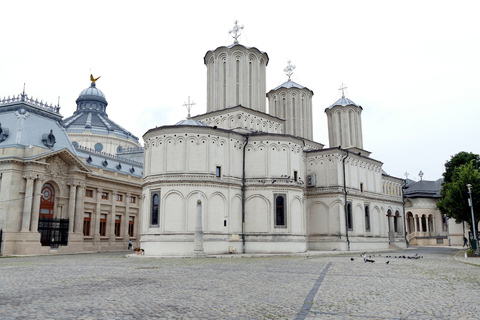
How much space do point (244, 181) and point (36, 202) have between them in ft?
65.4

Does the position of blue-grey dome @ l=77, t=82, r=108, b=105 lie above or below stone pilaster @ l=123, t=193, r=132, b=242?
above

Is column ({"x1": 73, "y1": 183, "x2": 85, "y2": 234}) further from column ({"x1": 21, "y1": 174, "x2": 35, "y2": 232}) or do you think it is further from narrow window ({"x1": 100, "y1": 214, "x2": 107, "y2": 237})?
column ({"x1": 21, "y1": 174, "x2": 35, "y2": 232})

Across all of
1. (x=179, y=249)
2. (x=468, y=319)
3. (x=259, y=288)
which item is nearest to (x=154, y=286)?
(x=259, y=288)

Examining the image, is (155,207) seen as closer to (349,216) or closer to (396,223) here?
(349,216)

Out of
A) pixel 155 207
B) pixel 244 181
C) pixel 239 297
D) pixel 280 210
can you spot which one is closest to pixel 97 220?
pixel 155 207

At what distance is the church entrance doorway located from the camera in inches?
1618

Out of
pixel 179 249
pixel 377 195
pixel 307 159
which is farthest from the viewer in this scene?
pixel 377 195

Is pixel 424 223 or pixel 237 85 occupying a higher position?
pixel 237 85

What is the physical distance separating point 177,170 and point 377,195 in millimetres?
29379

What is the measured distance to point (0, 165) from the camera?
38250 mm

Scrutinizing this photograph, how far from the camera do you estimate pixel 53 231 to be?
1654 inches

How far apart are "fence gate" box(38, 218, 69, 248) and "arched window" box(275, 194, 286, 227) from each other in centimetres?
2233

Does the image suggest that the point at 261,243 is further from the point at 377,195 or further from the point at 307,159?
the point at 377,195

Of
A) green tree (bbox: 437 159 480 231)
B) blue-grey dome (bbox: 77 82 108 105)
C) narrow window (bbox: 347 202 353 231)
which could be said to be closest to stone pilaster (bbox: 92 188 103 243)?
narrow window (bbox: 347 202 353 231)
